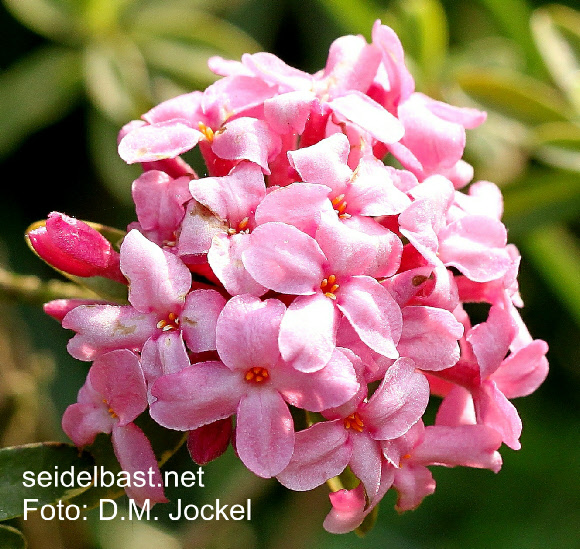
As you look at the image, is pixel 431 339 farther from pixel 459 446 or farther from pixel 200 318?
pixel 200 318

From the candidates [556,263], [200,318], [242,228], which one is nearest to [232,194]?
[242,228]

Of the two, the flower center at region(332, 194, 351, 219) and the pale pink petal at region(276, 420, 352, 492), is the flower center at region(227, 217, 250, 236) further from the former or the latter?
the pale pink petal at region(276, 420, 352, 492)

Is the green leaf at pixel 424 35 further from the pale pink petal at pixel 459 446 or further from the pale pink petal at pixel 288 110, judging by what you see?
the pale pink petal at pixel 459 446

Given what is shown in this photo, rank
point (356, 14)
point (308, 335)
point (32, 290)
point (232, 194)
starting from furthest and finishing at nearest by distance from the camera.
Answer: point (356, 14), point (32, 290), point (232, 194), point (308, 335)

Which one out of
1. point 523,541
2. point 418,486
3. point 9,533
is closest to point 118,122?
point 9,533

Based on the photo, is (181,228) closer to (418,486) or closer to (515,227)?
(418,486)

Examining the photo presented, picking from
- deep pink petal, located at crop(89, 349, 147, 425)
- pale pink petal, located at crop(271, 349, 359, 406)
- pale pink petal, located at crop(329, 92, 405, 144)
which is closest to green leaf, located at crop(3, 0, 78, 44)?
pale pink petal, located at crop(329, 92, 405, 144)
